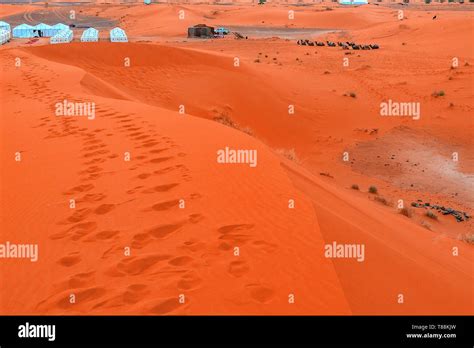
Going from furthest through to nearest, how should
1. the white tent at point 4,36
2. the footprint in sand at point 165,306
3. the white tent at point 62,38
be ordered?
the white tent at point 4,36, the white tent at point 62,38, the footprint in sand at point 165,306

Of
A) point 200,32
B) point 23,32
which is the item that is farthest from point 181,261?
point 23,32

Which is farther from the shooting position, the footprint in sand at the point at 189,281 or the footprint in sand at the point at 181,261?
the footprint in sand at the point at 181,261

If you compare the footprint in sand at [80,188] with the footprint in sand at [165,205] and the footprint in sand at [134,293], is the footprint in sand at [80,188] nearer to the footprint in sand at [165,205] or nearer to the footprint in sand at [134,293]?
the footprint in sand at [165,205]

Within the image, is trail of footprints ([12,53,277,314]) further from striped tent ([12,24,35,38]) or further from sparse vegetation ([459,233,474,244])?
striped tent ([12,24,35,38])

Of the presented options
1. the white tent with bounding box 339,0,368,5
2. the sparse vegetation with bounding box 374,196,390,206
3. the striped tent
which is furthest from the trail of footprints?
the white tent with bounding box 339,0,368,5

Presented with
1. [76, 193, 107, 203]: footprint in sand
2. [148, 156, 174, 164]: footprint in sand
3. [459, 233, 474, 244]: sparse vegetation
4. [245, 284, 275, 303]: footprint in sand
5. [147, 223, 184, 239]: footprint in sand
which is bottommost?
[459, 233, 474, 244]: sparse vegetation

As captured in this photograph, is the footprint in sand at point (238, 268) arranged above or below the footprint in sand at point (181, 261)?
below

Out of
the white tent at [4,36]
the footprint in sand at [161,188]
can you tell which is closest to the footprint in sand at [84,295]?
the footprint in sand at [161,188]

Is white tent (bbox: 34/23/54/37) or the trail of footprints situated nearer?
the trail of footprints
